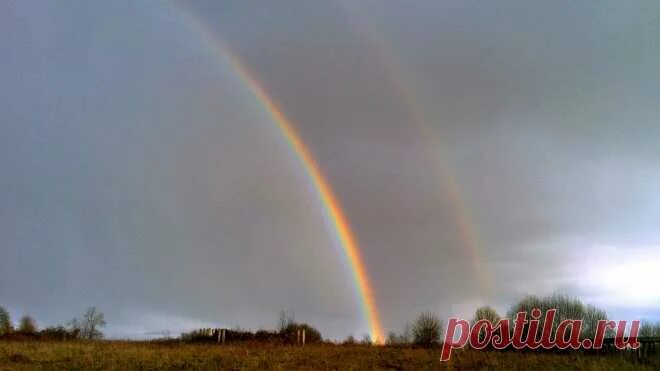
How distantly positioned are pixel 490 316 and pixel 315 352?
25.9 meters

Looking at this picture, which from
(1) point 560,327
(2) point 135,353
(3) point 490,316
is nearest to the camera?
(2) point 135,353

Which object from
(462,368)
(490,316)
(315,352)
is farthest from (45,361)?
(490,316)

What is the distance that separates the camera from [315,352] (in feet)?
105

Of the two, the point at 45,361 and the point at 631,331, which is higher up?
the point at 631,331

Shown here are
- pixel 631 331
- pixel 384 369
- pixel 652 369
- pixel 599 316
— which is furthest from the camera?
pixel 599 316

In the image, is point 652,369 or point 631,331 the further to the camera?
point 631,331

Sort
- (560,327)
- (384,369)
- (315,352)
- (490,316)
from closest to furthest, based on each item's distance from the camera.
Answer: (384,369)
(315,352)
(560,327)
(490,316)

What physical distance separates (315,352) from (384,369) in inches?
319

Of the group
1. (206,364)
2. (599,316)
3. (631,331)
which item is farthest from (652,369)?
(599,316)

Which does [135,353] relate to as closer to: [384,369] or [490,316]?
[384,369]

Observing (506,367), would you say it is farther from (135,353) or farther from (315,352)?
(135,353)

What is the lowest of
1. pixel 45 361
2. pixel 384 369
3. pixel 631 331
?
pixel 45 361

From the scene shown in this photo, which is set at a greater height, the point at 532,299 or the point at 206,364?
the point at 532,299

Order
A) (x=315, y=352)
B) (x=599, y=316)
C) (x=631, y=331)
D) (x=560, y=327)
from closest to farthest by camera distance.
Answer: (x=315, y=352)
(x=631, y=331)
(x=560, y=327)
(x=599, y=316)
